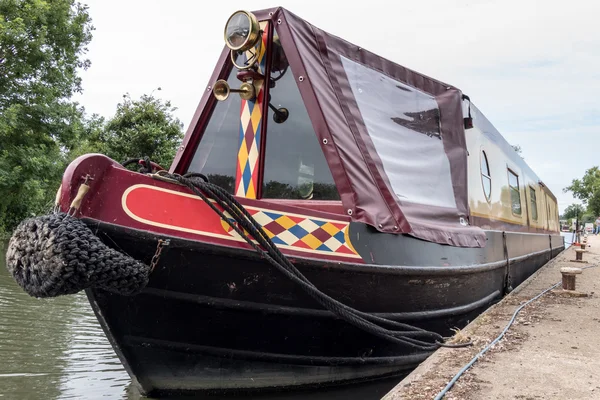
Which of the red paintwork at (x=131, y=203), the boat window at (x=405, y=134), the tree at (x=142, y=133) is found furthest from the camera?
the tree at (x=142, y=133)

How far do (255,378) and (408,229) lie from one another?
148 cm

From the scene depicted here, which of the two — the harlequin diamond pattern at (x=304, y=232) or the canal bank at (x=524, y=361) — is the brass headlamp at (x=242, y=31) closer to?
the harlequin diamond pattern at (x=304, y=232)

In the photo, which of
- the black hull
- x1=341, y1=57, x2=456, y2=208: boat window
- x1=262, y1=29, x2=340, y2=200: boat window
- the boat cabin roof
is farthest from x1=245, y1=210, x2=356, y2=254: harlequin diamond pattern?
x1=341, y1=57, x2=456, y2=208: boat window

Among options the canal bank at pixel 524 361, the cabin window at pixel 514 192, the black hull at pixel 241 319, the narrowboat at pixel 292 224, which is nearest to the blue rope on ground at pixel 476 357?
the canal bank at pixel 524 361

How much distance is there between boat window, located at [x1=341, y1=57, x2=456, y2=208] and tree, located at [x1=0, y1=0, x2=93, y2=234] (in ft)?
44.8

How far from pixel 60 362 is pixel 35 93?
14195 millimetres

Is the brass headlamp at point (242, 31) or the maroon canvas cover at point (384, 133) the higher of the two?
the brass headlamp at point (242, 31)

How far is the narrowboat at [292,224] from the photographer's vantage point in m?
2.88

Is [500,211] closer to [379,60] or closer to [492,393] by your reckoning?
[379,60]

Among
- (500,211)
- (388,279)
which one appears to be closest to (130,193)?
(388,279)

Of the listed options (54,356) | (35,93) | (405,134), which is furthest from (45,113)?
(405,134)

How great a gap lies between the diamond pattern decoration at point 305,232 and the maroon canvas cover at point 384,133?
0.25 meters

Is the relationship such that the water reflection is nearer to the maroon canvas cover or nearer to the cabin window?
the maroon canvas cover

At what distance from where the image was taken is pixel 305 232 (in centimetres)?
322
